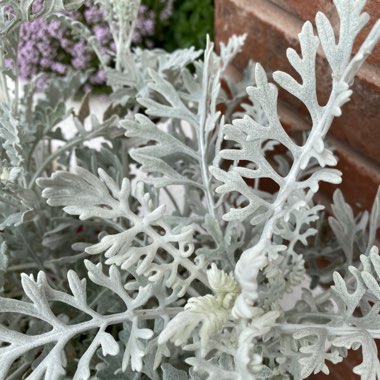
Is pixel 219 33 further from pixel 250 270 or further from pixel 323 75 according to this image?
pixel 250 270

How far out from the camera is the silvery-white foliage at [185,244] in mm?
414

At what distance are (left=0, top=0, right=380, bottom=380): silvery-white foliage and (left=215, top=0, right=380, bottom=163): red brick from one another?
0.05 metres

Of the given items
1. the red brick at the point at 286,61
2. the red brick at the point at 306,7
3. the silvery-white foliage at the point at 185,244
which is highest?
the red brick at the point at 306,7

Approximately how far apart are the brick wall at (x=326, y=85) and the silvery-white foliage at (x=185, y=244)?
0.06 m

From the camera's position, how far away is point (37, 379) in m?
0.42

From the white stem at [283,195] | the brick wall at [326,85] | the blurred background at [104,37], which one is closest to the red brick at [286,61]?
the brick wall at [326,85]

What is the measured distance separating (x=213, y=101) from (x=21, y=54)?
0.61 m


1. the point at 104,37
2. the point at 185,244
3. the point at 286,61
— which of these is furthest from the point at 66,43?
the point at 185,244

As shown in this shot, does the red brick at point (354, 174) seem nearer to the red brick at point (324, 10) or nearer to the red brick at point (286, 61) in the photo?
the red brick at point (286, 61)

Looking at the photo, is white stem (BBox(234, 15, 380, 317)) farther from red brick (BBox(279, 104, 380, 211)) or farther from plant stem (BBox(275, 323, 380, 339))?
red brick (BBox(279, 104, 380, 211))

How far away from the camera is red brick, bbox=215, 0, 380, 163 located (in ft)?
2.03

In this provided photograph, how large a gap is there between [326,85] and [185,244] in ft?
0.92

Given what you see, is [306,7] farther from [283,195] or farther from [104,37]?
[104,37]

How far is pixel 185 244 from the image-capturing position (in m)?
0.48
